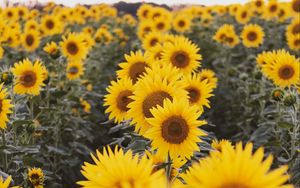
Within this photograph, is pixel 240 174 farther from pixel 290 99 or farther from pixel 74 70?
pixel 74 70

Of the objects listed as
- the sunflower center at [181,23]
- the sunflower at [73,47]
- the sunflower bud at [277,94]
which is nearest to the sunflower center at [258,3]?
the sunflower center at [181,23]

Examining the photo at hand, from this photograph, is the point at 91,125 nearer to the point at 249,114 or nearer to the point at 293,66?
the point at 249,114

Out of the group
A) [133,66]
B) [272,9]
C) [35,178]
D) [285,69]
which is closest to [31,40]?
[285,69]

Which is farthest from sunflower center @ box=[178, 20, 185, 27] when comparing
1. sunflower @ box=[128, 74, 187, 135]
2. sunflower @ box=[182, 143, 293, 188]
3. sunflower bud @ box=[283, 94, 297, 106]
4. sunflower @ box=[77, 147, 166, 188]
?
sunflower @ box=[182, 143, 293, 188]

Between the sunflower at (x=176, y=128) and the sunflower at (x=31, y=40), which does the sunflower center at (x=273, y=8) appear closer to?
the sunflower at (x=31, y=40)

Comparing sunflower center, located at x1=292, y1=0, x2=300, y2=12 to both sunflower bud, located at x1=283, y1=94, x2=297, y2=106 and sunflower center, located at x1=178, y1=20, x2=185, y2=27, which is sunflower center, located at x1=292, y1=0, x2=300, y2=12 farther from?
sunflower bud, located at x1=283, y1=94, x2=297, y2=106

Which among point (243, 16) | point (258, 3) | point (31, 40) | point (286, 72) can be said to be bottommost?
point (286, 72)

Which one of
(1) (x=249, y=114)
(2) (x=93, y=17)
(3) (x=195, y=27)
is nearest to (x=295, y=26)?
(1) (x=249, y=114)
